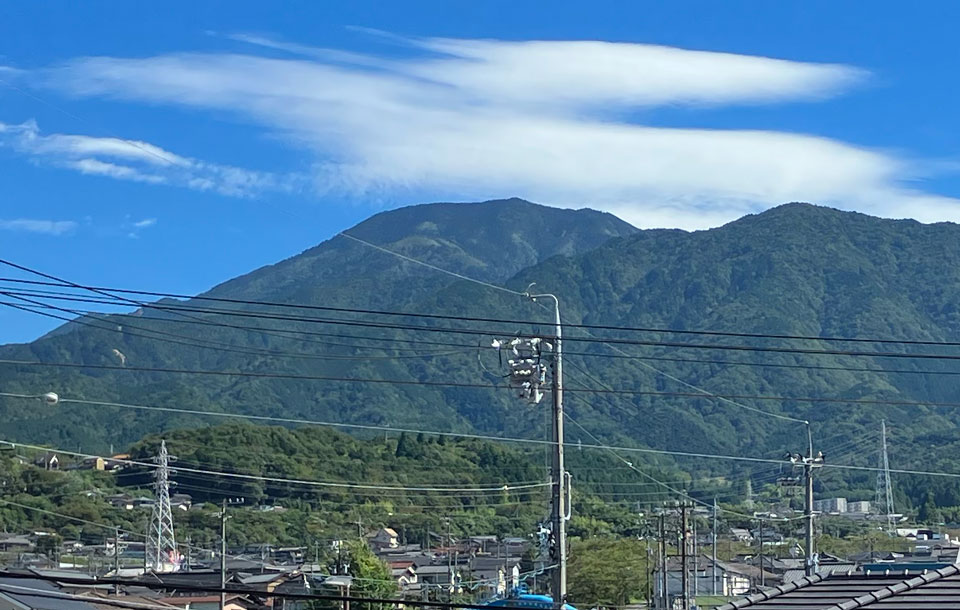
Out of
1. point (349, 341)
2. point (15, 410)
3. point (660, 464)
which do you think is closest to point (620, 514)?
point (660, 464)

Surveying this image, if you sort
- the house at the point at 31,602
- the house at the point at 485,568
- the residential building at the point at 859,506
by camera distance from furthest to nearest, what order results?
the residential building at the point at 859,506 → the house at the point at 485,568 → the house at the point at 31,602

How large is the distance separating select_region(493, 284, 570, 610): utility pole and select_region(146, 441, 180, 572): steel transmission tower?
101 feet

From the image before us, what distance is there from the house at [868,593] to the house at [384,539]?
6911cm

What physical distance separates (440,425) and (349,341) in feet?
68.6

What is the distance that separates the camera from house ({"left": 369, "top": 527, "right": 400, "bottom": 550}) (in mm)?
83875

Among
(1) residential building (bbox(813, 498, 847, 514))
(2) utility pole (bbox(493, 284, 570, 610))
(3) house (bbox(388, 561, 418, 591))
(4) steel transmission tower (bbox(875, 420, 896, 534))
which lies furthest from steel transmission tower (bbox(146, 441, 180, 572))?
(1) residential building (bbox(813, 498, 847, 514))

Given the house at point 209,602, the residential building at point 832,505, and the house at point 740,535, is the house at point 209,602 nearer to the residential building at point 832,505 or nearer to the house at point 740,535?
the house at point 740,535

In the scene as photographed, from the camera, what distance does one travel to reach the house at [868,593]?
13375mm

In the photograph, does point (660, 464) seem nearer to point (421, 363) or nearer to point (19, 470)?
point (421, 363)

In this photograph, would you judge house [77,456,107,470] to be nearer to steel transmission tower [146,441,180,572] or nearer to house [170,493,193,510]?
house [170,493,193,510]

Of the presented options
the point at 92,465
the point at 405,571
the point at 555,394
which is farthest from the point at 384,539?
the point at 555,394

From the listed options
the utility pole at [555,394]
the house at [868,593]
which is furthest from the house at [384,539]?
the house at [868,593]

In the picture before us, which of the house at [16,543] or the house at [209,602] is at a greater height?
the house at [16,543]

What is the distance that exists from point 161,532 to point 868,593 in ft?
164
